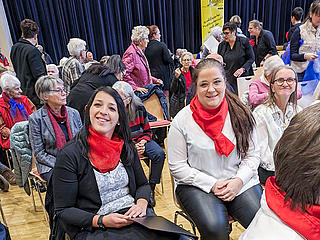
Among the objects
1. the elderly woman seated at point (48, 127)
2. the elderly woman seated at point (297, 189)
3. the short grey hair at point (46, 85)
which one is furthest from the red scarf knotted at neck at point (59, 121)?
the elderly woman seated at point (297, 189)

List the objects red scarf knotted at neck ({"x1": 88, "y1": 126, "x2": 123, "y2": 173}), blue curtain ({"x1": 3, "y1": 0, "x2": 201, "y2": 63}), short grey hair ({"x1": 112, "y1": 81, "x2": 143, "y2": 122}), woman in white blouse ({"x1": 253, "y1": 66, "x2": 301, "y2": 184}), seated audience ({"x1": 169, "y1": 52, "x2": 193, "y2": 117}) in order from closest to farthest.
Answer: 1. red scarf knotted at neck ({"x1": 88, "y1": 126, "x2": 123, "y2": 173})
2. woman in white blouse ({"x1": 253, "y1": 66, "x2": 301, "y2": 184})
3. short grey hair ({"x1": 112, "y1": 81, "x2": 143, "y2": 122})
4. seated audience ({"x1": 169, "y1": 52, "x2": 193, "y2": 117})
5. blue curtain ({"x1": 3, "y1": 0, "x2": 201, "y2": 63})

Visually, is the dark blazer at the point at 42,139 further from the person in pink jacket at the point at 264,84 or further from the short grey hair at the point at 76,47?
the short grey hair at the point at 76,47

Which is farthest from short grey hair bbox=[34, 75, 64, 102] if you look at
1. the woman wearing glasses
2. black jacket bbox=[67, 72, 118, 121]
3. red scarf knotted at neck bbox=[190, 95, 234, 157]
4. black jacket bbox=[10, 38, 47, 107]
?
the woman wearing glasses

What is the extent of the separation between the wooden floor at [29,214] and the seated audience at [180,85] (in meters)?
1.23

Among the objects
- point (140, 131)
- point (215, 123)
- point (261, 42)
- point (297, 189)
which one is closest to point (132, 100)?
point (140, 131)

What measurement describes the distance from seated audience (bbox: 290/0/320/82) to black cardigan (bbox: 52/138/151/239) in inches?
103

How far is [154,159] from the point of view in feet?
9.21

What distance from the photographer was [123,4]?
7.80 metres

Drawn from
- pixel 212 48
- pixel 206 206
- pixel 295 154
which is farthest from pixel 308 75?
pixel 295 154

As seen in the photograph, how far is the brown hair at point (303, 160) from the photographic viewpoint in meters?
0.79

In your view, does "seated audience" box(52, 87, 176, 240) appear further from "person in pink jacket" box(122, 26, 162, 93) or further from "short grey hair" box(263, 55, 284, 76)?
"person in pink jacket" box(122, 26, 162, 93)

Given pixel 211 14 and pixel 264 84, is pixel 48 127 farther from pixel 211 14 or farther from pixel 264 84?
pixel 211 14

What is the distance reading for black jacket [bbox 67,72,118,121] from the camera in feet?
9.81

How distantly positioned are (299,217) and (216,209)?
0.91m
